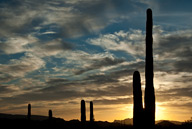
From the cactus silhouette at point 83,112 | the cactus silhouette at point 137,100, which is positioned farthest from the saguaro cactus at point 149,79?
the cactus silhouette at point 83,112

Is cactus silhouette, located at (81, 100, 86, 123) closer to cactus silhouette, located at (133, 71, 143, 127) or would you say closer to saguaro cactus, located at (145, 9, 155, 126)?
saguaro cactus, located at (145, 9, 155, 126)

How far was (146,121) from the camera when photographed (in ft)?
46.9

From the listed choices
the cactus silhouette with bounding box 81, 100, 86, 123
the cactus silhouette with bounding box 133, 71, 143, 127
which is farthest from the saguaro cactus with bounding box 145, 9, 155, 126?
the cactus silhouette with bounding box 81, 100, 86, 123

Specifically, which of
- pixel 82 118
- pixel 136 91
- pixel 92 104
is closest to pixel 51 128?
pixel 82 118

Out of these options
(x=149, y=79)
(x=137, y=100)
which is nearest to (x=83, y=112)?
(x=149, y=79)

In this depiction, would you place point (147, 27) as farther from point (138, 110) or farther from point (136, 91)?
point (138, 110)

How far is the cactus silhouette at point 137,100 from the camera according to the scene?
14688 millimetres

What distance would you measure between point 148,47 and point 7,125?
48.7 ft

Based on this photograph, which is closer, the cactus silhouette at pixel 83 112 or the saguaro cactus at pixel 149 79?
the saguaro cactus at pixel 149 79

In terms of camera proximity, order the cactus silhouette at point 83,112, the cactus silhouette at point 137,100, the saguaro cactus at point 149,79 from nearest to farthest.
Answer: the cactus silhouette at point 137,100
the saguaro cactus at point 149,79
the cactus silhouette at point 83,112

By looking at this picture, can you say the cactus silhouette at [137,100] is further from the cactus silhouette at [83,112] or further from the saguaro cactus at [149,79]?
the cactus silhouette at [83,112]

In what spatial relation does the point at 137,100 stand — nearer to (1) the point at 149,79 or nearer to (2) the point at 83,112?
(1) the point at 149,79

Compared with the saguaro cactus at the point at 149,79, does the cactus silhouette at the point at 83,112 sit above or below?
below

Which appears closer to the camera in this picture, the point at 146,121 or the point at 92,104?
the point at 146,121
